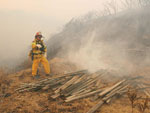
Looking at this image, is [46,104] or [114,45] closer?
[46,104]

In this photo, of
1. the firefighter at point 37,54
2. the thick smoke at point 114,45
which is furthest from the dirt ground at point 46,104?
the thick smoke at point 114,45

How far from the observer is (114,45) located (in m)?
9.23

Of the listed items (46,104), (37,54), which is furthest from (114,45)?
(46,104)

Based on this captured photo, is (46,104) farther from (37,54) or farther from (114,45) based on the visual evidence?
(114,45)

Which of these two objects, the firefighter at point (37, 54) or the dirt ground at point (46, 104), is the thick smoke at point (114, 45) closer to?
the firefighter at point (37, 54)

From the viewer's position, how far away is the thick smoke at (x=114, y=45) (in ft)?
24.4

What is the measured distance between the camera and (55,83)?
4793 mm

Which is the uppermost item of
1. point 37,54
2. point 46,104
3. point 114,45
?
point 114,45

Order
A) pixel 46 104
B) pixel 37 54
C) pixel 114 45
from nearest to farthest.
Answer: pixel 46 104 < pixel 37 54 < pixel 114 45

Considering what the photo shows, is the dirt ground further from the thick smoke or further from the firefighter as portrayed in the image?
the thick smoke

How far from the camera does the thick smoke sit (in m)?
7.44

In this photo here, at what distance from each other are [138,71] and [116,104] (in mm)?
3443

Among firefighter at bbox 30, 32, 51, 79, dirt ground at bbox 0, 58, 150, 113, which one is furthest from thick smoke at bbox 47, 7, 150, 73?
dirt ground at bbox 0, 58, 150, 113

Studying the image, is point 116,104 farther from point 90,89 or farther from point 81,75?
point 81,75
